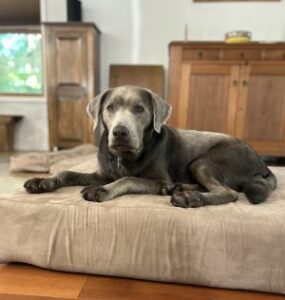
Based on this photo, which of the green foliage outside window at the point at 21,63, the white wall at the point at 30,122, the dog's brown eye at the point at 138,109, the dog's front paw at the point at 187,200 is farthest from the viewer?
the green foliage outside window at the point at 21,63

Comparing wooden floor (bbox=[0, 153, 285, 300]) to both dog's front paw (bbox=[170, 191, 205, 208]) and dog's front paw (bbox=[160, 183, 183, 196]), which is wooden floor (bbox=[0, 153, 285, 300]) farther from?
dog's front paw (bbox=[160, 183, 183, 196])

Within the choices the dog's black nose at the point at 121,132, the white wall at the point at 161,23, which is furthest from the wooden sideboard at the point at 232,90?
the dog's black nose at the point at 121,132

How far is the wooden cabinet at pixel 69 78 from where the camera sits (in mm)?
3318

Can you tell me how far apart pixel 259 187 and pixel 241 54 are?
2.13m

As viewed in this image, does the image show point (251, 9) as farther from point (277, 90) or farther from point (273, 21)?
point (277, 90)

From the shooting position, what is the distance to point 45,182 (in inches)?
50.8

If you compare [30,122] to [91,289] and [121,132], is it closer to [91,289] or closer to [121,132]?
[121,132]

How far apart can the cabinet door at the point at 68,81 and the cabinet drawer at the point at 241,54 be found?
57.8 inches

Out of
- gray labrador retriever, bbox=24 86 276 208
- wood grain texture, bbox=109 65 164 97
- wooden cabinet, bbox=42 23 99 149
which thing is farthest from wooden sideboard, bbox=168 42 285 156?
gray labrador retriever, bbox=24 86 276 208

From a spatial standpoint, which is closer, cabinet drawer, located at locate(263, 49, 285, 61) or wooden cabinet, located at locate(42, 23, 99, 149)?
cabinet drawer, located at locate(263, 49, 285, 61)

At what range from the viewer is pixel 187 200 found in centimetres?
111

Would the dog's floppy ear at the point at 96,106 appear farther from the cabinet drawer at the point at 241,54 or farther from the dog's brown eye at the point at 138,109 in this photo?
the cabinet drawer at the point at 241,54

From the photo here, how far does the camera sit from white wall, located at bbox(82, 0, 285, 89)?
3578 mm

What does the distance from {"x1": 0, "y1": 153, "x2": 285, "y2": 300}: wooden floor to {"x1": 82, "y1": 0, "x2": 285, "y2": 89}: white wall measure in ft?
10.1
